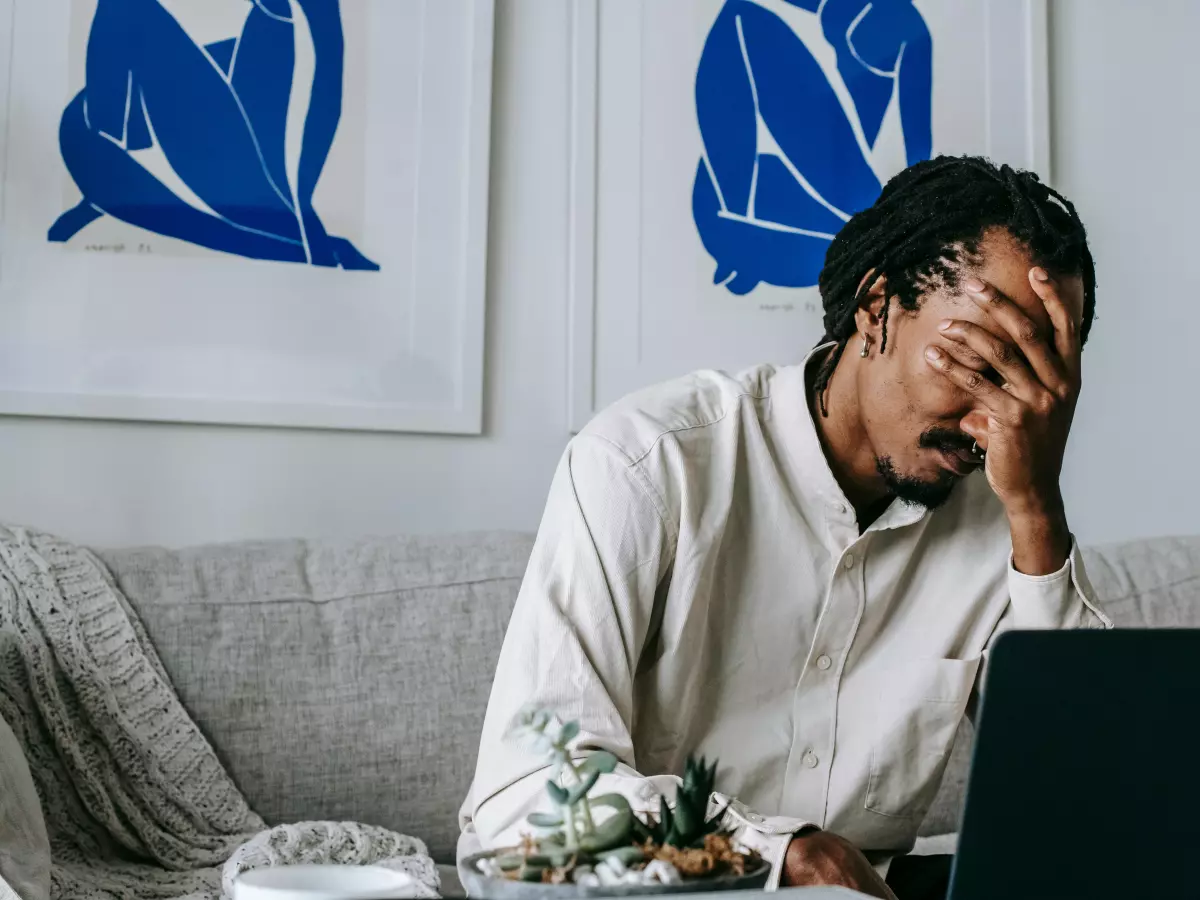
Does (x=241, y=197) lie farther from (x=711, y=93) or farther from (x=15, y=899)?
(x=15, y=899)

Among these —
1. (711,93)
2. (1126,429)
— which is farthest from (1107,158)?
(711,93)

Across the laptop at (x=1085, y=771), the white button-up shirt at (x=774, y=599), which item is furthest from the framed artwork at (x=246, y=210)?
the laptop at (x=1085, y=771)

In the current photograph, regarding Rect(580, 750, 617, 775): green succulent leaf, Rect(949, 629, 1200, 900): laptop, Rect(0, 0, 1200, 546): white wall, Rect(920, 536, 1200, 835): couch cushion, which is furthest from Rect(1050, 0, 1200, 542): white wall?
Rect(580, 750, 617, 775): green succulent leaf

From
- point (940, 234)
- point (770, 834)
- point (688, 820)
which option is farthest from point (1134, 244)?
point (688, 820)

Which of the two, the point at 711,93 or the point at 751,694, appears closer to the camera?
the point at 751,694

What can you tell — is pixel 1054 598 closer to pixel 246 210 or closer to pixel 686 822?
pixel 686 822

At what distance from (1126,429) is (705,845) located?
208cm

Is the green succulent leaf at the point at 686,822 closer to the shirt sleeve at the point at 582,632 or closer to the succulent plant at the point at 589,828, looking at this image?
the succulent plant at the point at 589,828

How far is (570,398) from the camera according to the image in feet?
6.95

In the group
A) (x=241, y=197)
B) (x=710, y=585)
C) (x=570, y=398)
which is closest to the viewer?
(x=710, y=585)

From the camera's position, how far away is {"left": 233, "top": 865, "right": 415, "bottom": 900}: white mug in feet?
1.80

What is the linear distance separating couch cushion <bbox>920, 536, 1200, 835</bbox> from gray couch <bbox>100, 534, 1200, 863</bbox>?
0.35 m

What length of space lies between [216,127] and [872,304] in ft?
3.88

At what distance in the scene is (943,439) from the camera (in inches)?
49.6
